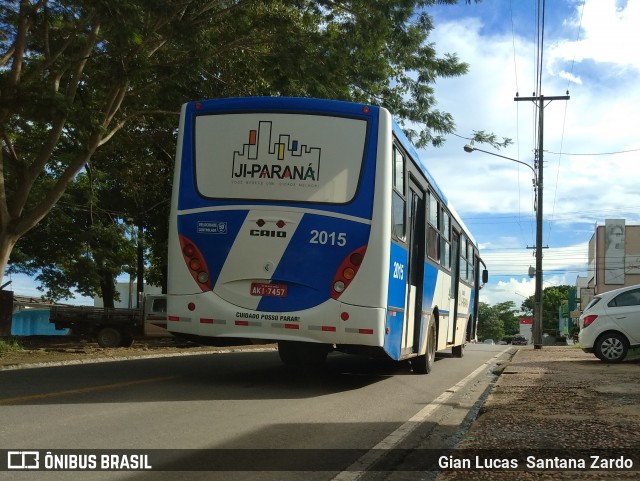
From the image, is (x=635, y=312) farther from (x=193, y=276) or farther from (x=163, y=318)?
(x=163, y=318)

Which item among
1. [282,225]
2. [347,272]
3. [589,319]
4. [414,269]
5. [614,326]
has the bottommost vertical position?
[614,326]

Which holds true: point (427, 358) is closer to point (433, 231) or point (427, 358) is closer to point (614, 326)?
point (433, 231)

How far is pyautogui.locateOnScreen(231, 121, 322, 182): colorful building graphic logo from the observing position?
858cm

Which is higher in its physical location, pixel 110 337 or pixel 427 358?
pixel 427 358

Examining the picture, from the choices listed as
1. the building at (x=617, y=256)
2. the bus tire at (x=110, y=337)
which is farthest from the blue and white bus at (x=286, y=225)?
the building at (x=617, y=256)

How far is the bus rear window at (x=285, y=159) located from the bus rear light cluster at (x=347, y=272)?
2.29ft

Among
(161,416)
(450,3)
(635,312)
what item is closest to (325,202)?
(161,416)

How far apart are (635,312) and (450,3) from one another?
306 inches

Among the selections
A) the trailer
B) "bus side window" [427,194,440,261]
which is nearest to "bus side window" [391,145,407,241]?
"bus side window" [427,194,440,261]

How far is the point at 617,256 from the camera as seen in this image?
2822 inches

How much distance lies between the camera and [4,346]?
14.9 metres

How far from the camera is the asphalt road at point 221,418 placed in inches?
204

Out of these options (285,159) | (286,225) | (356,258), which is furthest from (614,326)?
(285,159)

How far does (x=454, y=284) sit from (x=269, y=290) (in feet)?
25.9
